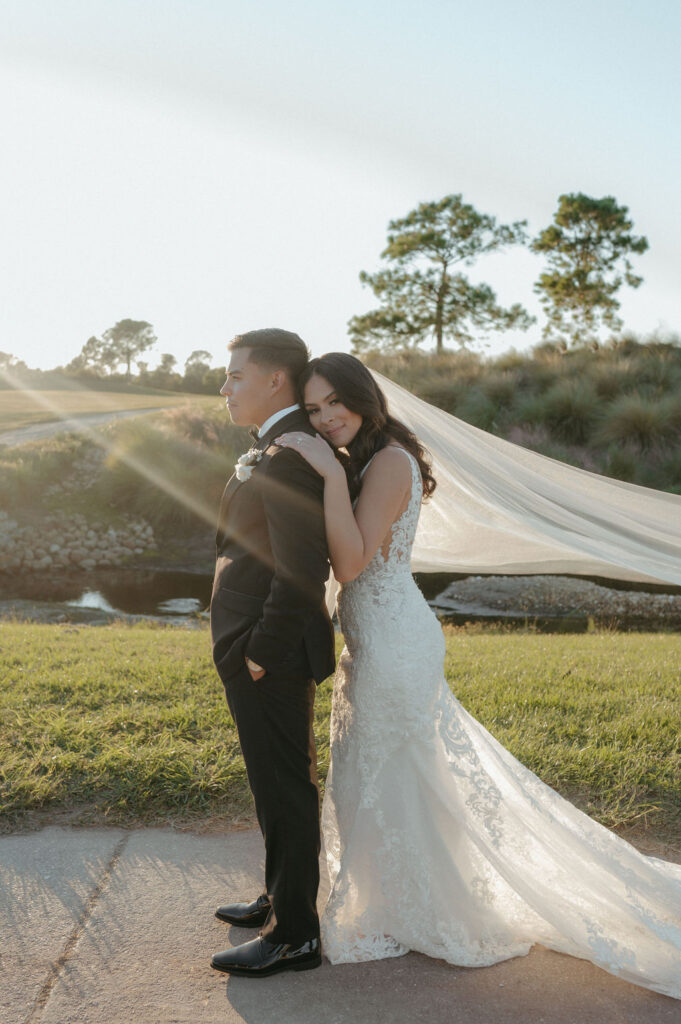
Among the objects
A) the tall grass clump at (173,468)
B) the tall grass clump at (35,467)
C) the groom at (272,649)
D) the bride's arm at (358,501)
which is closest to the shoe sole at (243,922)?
the groom at (272,649)

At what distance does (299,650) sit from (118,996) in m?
1.28

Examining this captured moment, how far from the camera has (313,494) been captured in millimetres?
2598

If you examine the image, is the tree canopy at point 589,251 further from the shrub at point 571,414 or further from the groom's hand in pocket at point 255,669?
the groom's hand in pocket at point 255,669

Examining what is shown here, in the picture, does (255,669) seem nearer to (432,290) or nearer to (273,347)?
(273,347)

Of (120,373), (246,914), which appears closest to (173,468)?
(246,914)

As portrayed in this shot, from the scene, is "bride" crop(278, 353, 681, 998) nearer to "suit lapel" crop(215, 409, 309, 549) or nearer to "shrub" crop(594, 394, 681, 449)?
Result: "suit lapel" crop(215, 409, 309, 549)

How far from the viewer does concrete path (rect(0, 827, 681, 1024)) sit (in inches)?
99.3

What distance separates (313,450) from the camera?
262 centimetres

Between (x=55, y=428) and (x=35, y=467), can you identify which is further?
(x=55, y=428)

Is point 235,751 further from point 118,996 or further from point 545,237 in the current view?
point 545,237

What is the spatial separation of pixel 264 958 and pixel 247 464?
5.72 ft

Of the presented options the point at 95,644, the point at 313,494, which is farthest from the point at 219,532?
the point at 95,644

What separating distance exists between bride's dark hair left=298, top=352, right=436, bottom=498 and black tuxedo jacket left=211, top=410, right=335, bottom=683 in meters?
0.17

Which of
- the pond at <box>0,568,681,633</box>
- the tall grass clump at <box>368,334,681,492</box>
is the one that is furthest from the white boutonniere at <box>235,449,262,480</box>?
the tall grass clump at <box>368,334,681,492</box>
